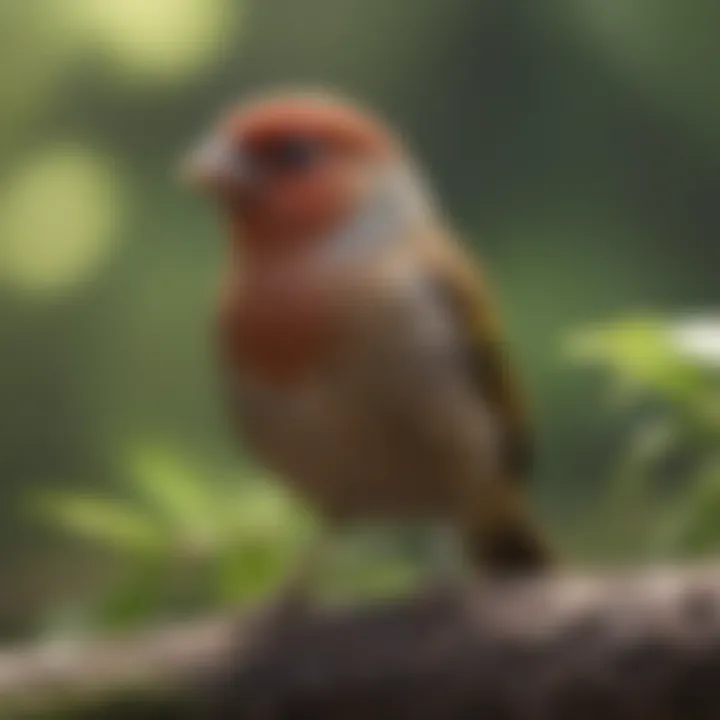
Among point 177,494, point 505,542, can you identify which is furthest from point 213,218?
point 505,542

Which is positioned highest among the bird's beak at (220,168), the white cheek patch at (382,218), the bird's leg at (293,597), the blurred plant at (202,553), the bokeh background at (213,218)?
the bokeh background at (213,218)

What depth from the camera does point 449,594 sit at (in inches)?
33.9

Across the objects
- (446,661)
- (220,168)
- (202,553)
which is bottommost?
(446,661)

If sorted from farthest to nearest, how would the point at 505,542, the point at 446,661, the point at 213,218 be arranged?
the point at 213,218
the point at 505,542
the point at 446,661

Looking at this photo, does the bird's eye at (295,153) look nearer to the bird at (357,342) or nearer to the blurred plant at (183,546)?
the bird at (357,342)

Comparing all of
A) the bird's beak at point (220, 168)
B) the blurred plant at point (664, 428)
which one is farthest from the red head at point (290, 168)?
the blurred plant at point (664, 428)

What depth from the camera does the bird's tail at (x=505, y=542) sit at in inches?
37.4

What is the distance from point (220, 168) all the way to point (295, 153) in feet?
0.12

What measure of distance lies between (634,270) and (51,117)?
35 cm

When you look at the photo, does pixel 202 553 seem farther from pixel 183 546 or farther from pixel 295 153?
pixel 295 153

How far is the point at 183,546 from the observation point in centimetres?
99

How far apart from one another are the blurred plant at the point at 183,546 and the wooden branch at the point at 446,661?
0.31ft

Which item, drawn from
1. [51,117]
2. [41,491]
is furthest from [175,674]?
Answer: [51,117]

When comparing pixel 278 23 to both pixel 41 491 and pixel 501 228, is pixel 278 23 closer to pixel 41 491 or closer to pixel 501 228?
pixel 501 228
